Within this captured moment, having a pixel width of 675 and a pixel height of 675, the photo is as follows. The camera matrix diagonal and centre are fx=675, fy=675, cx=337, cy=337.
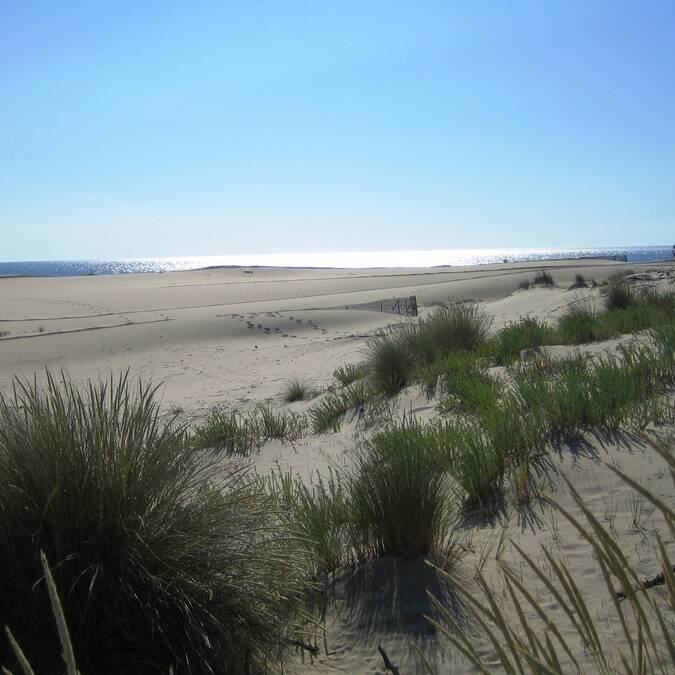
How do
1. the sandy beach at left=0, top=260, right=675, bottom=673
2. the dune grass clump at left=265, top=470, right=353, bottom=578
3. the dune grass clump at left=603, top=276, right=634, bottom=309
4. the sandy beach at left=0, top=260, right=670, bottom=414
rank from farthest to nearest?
the sandy beach at left=0, top=260, right=670, bottom=414 → the dune grass clump at left=603, top=276, right=634, bottom=309 → the dune grass clump at left=265, top=470, right=353, bottom=578 → the sandy beach at left=0, top=260, right=675, bottom=673

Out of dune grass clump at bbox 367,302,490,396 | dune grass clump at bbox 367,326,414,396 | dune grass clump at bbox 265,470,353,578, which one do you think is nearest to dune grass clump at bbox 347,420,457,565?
dune grass clump at bbox 265,470,353,578

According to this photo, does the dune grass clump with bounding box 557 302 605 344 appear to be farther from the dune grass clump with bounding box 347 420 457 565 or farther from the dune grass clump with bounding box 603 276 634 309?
the dune grass clump with bounding box 347 420 457 565

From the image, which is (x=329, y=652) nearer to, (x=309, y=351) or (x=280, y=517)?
(x=280, y=517)

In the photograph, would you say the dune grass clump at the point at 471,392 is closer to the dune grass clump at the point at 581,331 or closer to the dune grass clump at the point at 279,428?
the dune grass clump at the point at 279,428

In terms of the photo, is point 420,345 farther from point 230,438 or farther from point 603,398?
point 603,398

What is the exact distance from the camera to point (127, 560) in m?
2.75

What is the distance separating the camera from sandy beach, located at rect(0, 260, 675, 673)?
121 inches

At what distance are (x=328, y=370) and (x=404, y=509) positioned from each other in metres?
10.1

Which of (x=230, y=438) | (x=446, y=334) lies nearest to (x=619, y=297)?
(x=446, y=334)

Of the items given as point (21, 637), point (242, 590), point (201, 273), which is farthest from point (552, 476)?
point (201, 273)

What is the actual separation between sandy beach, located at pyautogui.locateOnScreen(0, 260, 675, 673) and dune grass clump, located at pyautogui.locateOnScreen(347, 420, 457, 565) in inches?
4.5

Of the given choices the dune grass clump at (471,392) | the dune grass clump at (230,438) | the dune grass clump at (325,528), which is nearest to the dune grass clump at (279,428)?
the dune grass clump at (230,438)

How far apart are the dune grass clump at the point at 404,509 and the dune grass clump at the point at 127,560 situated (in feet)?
2.06

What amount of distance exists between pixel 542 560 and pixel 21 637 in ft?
7.60
